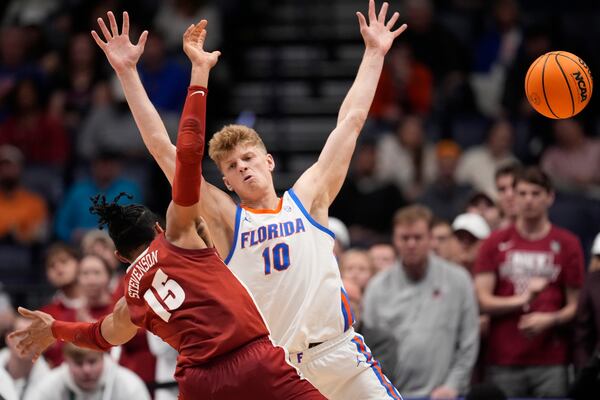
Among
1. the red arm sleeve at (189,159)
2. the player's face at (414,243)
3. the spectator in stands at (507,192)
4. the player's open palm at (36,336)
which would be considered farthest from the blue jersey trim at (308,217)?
the spectator in stands at (507,192)

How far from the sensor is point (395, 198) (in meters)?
12.1

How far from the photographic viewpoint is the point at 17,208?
13.2 m

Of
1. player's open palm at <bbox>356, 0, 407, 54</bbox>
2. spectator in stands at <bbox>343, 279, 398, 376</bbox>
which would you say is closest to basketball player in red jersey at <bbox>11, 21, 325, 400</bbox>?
player's open palm at <bbox>356, 0, 407, 54</bbox>

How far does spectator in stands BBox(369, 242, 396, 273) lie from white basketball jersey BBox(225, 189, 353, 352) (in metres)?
3.88

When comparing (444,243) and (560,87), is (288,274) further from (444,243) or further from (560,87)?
(444,243)

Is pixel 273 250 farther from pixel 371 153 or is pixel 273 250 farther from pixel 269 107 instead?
pixel 269 107

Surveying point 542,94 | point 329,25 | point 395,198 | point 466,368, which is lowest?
point 466,368

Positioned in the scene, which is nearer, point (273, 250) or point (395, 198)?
point (273, 250)

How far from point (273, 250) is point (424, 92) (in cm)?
799

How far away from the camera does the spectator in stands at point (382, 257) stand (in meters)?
10.3

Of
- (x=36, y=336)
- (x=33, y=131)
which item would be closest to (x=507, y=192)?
(x=36, y=336)

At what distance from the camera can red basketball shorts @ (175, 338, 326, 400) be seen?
556 centimetres

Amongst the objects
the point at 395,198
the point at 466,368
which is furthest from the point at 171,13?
the point at 466,368

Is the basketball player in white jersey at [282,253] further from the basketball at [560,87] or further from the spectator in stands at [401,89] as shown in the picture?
the spectator in stands at [401,89]
